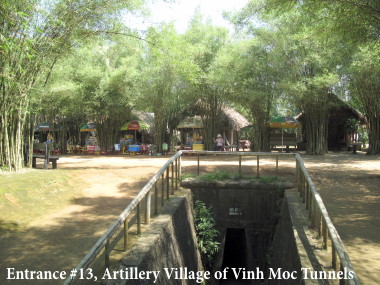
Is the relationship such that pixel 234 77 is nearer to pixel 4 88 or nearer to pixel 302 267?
pixel 4 88

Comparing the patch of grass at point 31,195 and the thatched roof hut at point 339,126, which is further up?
the thatched roof hut at point 339,126

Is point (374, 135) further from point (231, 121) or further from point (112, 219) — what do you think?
point (112, 219)

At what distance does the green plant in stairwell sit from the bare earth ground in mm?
1524

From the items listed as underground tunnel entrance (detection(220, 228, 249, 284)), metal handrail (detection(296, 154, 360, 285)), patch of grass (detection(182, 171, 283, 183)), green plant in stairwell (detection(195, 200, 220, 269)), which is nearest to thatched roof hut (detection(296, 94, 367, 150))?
underground tunnel entrance (detection(220, 228, 249, 284))

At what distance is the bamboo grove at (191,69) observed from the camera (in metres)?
7.40

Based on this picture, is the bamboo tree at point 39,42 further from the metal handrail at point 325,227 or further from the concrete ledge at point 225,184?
the metal handrail at point 325,227

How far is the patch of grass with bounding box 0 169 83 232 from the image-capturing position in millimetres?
4961

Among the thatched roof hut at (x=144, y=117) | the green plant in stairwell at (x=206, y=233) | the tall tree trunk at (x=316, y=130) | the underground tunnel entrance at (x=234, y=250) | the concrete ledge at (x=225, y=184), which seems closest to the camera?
the green plant in stairwell at (x=206, y=233)

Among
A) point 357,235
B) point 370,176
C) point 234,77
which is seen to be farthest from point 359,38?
point 234,77

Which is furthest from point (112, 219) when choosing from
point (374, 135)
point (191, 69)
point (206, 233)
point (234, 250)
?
point (374, 135)

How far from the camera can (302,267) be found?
121 inches

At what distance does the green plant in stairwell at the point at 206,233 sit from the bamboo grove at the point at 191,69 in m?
4.63

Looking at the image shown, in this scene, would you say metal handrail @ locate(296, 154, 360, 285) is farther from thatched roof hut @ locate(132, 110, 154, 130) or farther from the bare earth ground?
thatched roof hut @ locate(132, 110, 154, 130)

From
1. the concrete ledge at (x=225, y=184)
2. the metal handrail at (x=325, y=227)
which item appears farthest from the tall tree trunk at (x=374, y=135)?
the metal handrail at (x=325, y=227)
